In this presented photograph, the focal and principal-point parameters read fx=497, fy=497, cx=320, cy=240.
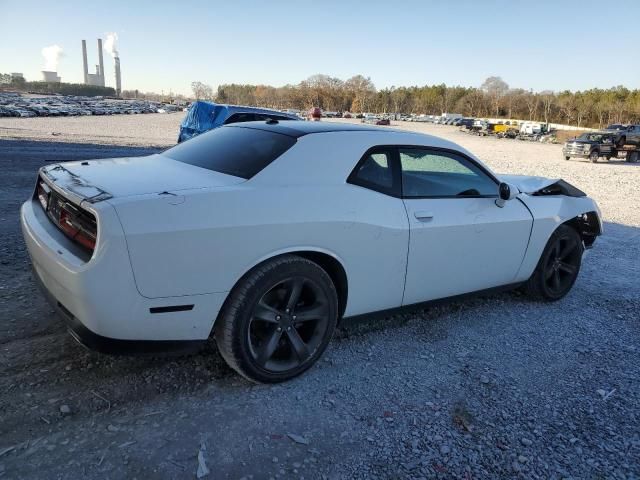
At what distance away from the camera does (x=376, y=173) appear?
132 inches

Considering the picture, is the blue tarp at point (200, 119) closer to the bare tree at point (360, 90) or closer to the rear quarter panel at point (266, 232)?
the rear quarter panel at point (266, 232)

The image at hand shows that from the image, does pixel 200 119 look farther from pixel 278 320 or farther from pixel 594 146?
pixel 594 146

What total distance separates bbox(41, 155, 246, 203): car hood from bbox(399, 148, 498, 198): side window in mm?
1283

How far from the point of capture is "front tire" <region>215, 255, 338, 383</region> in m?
2.73

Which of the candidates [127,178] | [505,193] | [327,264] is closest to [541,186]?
[505,193]

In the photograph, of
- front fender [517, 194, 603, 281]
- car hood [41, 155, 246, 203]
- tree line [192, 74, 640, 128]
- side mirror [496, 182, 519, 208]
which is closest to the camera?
car hood [41, 155, 246, 203]

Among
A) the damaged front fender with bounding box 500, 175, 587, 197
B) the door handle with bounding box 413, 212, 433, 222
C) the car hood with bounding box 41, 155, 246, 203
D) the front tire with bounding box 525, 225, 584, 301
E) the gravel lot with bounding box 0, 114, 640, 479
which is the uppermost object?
the car hood with bounding box 41, 155, 246, 203

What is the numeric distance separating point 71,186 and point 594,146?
28.4 meters

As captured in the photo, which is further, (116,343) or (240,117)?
(240,117)

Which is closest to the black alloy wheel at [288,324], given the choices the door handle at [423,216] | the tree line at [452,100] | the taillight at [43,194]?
the door handle at [423,216]

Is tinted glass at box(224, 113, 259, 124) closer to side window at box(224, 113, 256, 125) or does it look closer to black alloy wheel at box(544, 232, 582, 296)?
side window at box(224, 113, 256, 125)

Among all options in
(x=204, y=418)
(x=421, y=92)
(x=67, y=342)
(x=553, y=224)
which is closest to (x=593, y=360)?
(x=553, y=224)

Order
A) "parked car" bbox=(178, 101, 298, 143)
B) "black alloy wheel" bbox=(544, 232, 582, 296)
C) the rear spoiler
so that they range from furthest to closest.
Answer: "parked car" bbox=(178, 101, 298, 143) → "black alloy wheel" bbox=(544, 232, 582, 296) → the rear spoiler

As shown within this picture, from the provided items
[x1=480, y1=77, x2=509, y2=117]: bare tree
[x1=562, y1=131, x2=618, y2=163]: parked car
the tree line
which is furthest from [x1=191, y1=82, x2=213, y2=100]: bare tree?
[x1=562, y1=131, x2=618, y2=163]: parked car
